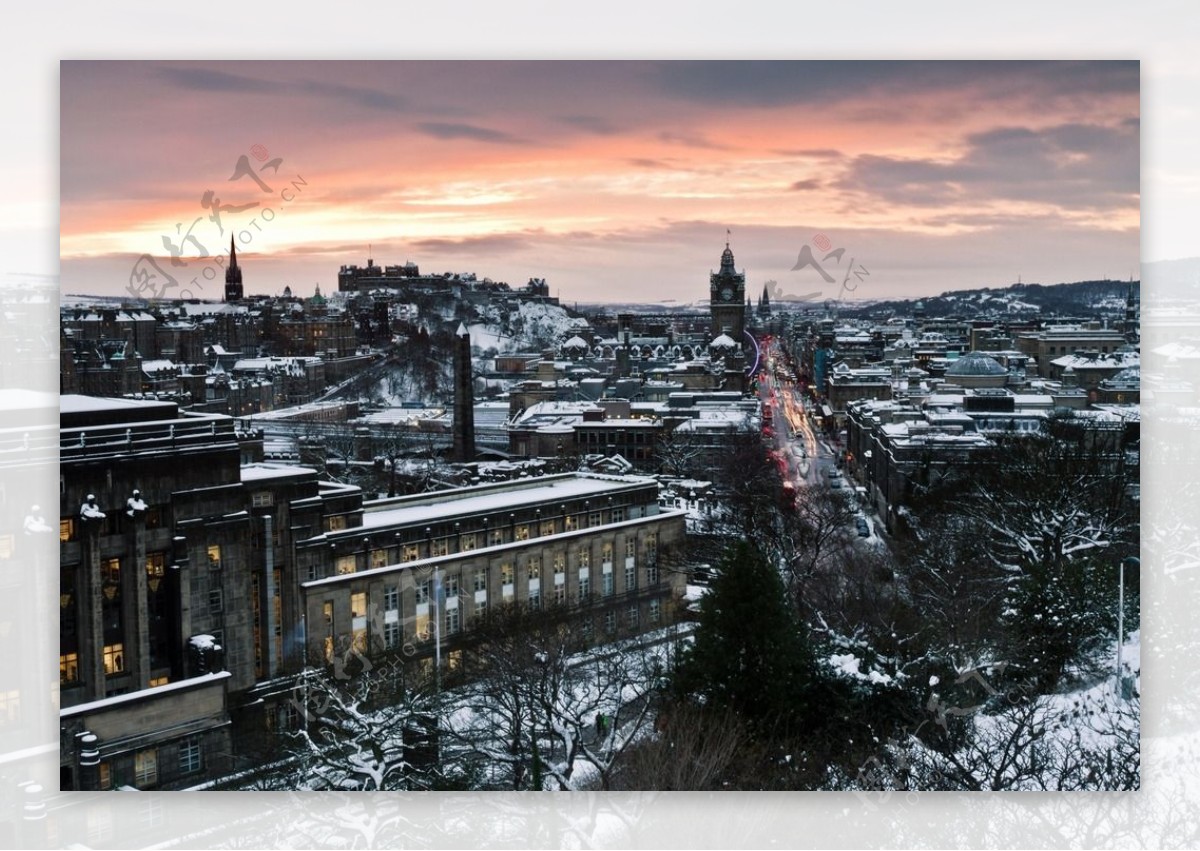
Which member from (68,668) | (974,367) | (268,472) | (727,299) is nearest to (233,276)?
(268,472)

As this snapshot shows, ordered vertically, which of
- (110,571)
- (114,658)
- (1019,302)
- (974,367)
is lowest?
(114,658)

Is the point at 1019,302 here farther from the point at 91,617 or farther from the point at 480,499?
the point at 91,617

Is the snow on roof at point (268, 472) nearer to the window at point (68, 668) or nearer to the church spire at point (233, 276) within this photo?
the church spire at point (233, 276)

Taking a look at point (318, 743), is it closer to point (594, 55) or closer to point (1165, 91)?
point (594, 55)

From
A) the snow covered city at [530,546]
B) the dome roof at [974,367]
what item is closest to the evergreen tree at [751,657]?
the snow covered city at [530,546]

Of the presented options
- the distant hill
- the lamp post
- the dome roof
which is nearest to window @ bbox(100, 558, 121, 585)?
the distant hill

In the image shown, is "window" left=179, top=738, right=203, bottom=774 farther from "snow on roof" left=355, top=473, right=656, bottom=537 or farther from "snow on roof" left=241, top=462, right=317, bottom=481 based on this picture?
"snow on roof" left=355, top=473, right=656, bottom=537
